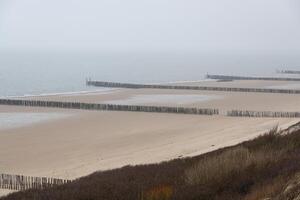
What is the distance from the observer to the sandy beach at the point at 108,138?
77.4 ft

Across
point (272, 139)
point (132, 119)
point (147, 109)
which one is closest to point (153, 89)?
point (147, 109)

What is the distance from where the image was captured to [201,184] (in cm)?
1002

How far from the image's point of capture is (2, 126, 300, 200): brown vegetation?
8.91 meters

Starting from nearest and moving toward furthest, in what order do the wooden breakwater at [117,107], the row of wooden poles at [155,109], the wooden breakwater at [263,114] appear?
the wooden breakwater at [263,114]
the row of wooden poles at [155,109]
the wooden breakwater at [117,107]

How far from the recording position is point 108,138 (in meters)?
31.7

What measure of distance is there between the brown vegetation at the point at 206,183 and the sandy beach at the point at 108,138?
9313 mm

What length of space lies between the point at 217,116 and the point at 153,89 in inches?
1362

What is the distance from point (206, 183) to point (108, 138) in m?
22.0

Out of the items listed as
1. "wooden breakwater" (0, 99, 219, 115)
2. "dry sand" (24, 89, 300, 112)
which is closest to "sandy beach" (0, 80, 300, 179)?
"dry sand" (24, 89, 300, 112)

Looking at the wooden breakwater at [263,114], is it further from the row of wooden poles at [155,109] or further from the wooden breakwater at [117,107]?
the wooden breakwater at [117,107]

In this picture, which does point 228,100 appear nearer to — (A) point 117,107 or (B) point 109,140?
(A) point 117,107

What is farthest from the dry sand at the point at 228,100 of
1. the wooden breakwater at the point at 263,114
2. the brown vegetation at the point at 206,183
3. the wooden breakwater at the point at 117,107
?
the brown vegetation at the point at 206,183

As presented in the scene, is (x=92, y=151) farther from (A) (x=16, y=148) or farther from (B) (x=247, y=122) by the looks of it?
(B) (x=247, y=122)

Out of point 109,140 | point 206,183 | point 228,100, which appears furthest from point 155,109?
point 206,183
